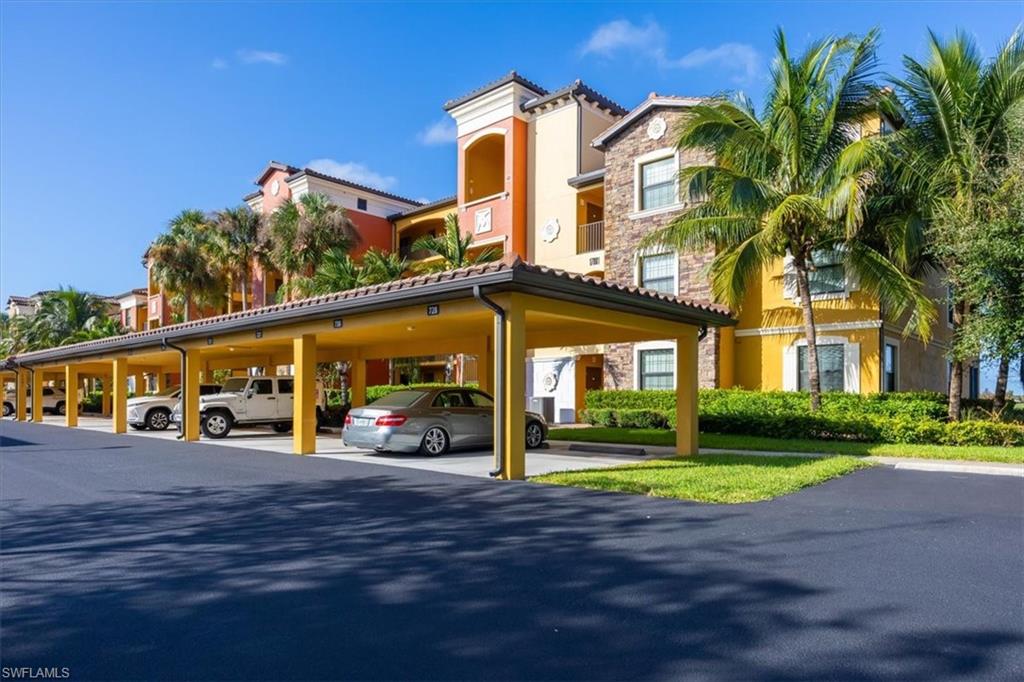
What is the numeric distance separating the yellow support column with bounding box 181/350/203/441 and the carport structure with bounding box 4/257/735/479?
1.0 inches

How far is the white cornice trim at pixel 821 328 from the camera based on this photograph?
18.5 m

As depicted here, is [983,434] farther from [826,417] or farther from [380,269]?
[380,269]

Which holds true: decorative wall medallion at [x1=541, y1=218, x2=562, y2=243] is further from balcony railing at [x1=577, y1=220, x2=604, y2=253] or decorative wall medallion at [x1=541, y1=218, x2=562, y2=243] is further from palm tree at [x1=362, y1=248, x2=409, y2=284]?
palm tree at [x1=362, y1=248, x2=409, y2=284]

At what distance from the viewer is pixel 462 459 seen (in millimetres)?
12953

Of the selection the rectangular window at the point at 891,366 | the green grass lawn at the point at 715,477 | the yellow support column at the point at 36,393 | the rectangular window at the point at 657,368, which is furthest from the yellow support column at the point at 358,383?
the yellow support column at the point at 36,393

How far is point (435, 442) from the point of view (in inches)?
538

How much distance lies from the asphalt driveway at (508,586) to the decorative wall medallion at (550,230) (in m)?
19.6

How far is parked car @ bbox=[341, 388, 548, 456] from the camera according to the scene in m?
13.2

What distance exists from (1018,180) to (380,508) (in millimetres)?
13788

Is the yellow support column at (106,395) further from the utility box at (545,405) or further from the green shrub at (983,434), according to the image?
the green shrub at (983,434)

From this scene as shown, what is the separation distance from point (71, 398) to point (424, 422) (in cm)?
1952

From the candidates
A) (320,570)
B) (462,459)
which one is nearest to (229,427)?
(462,459)

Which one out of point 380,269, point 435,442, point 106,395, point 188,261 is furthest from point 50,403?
point 435,442

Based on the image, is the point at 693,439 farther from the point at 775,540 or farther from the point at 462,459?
the point at 775,540
